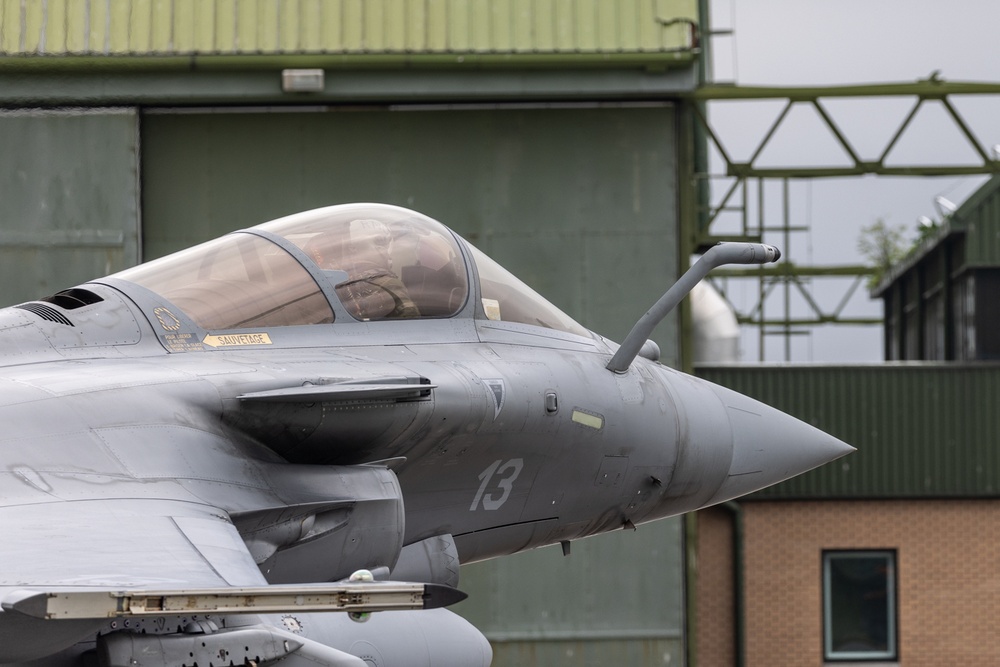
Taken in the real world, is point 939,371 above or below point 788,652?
above

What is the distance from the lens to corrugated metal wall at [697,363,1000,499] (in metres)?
21.4

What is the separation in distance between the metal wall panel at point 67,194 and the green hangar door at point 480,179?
0.38 m

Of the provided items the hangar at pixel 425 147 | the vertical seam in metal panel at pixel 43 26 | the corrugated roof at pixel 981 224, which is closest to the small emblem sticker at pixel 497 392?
the hangar at pixel 425 147

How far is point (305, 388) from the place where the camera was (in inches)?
218

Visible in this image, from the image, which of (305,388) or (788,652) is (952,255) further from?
(305,388)

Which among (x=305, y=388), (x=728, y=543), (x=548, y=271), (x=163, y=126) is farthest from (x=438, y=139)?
(x=305, y=388)

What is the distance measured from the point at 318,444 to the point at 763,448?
11.7ft

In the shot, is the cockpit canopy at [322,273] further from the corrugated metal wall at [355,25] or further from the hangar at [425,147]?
the corrugated metal wall at [355,25]

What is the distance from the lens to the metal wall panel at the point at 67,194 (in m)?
16.0

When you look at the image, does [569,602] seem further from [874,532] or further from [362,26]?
[362,26]

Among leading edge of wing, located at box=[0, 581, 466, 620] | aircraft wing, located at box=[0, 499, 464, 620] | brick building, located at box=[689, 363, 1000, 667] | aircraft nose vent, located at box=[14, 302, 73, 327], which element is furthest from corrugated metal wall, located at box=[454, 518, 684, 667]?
leading edge of wing, located at box=[0, 581, 466, 620]

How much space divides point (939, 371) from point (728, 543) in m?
4.34

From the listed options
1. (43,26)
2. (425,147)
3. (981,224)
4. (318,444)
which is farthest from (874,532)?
(318,444)

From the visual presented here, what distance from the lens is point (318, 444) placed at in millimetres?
5754
